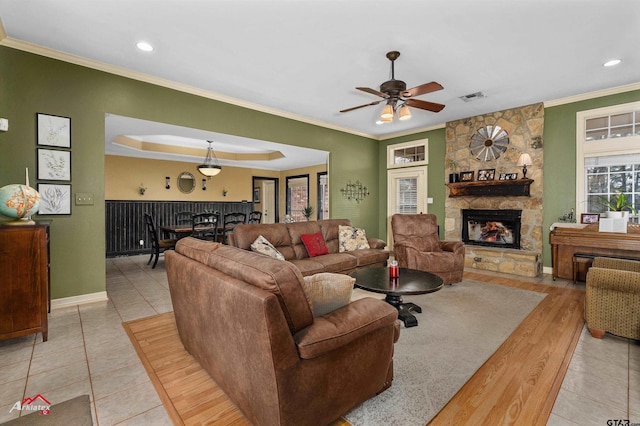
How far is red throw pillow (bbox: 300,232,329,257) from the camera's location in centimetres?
428

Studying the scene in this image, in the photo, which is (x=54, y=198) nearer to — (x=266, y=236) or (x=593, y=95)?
(x=266, y=236)

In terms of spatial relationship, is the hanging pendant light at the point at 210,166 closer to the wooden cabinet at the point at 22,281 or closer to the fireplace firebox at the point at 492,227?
the wooden cabinet at the point at 22,281

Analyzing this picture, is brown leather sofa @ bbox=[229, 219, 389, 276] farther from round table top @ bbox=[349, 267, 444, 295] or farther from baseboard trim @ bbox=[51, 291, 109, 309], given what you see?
baseboard trim @ bbox=[51, 291, 109, 309]

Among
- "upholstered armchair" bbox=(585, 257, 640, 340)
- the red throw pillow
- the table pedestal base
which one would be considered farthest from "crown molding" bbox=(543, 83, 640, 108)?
the red throw pillow

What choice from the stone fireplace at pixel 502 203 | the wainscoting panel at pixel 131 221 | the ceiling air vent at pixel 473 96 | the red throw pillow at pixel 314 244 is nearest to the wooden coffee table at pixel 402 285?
the red throw pillow at pixel 314 244

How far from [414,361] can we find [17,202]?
346 centimetres

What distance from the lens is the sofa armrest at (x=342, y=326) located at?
130 cm

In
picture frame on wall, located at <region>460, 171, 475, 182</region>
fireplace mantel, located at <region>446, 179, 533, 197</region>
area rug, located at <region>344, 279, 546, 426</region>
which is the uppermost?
picture frame on wall, located at <region>460, 171, 475, 182</region>

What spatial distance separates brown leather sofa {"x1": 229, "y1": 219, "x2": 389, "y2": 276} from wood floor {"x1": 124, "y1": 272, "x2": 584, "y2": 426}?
4.34 ft

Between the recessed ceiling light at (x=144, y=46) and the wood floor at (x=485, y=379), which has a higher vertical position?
the recessed ceiling light at (x=144, y=46)

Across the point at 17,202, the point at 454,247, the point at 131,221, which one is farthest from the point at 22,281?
the point at 131,221

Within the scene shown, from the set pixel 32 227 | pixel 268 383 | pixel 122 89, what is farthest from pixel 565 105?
pixel 32 227

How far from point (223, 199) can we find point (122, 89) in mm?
5268

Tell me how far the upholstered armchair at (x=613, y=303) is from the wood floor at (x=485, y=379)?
0.23 m
